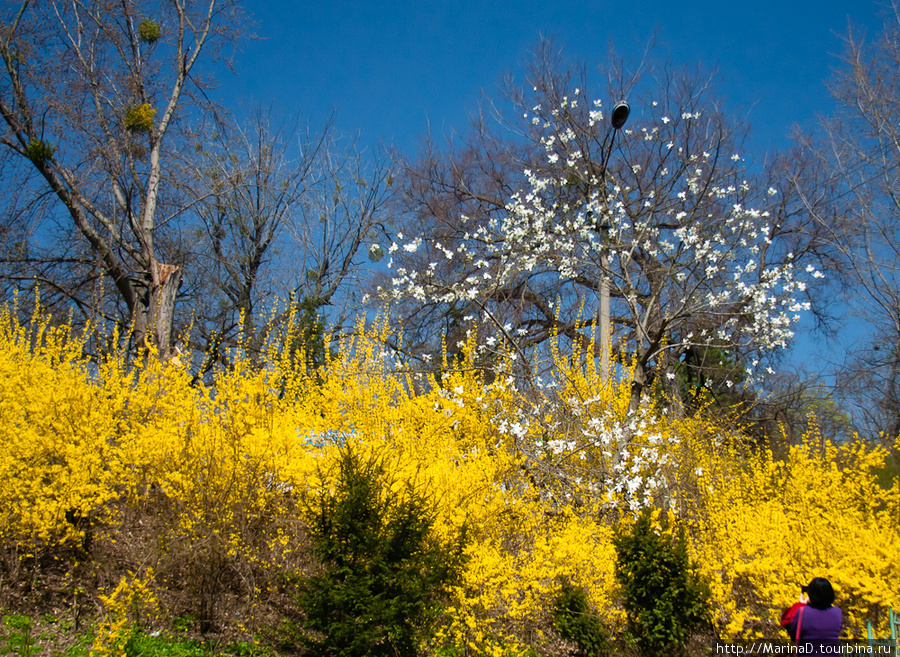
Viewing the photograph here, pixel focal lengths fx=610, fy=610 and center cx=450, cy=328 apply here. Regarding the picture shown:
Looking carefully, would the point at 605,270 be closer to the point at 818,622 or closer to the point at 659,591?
the point at 659,591

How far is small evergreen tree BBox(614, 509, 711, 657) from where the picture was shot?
195 inches

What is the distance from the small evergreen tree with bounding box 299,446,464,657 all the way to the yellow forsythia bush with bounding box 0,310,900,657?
299 millimetres

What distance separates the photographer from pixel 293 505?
16.9 feet

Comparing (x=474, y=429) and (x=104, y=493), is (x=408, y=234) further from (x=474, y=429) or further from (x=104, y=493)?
(x=104, y=493)

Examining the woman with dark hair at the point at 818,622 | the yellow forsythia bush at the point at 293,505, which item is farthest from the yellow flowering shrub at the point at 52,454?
the woman with dark hair at the point at 818,622

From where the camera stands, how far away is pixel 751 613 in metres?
5.21

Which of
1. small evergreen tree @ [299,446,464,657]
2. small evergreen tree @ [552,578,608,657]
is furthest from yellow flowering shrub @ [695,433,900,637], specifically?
small evergreen tree @ [299,446,464,657]

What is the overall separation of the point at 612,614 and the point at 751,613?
4.17 feet

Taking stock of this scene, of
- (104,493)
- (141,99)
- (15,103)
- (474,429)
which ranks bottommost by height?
(104,493)

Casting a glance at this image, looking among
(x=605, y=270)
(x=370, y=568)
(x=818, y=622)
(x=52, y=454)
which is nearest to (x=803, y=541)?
(x=818, y=622)

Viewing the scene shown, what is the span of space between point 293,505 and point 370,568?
131cm

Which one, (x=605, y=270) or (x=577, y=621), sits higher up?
(x=605, y=270)

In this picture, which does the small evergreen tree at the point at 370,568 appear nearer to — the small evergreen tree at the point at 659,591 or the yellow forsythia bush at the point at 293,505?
the yellow forsythia bush at the point at 293,505

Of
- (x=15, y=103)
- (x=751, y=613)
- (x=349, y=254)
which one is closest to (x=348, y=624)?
(x=751, y=613)
